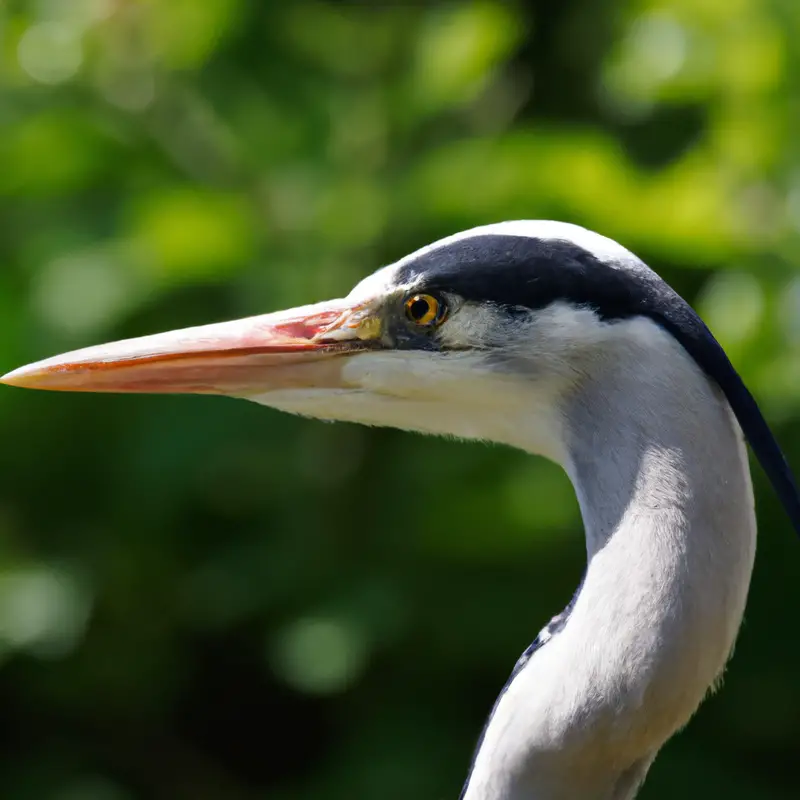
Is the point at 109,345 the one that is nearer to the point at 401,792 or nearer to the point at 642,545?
the point at 642,545

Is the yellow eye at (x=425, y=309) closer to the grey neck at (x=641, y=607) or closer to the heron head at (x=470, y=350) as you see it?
the heron head at (x=470, y=350)

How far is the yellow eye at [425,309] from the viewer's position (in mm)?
1310

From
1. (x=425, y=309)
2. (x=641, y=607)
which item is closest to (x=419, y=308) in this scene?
(x=425, y=309)

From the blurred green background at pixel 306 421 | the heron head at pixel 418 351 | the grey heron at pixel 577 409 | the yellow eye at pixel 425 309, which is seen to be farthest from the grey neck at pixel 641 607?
the blurred green background at pixel 306 421

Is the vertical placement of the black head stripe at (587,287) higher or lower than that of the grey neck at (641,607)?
higher

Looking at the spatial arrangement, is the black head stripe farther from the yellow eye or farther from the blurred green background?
the blurred green background

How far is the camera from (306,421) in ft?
8.31

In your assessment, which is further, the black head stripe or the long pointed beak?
the long pointed beak

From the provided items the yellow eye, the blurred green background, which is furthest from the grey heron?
the blurred green background

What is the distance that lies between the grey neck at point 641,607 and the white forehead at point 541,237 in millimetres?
108

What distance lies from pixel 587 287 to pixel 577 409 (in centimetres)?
13

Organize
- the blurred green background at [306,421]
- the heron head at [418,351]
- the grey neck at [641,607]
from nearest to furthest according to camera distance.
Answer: the grey neck at [641,607]
the heron head at [418,351]
the blurred green background at [306,421]

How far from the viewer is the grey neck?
3.76 feet

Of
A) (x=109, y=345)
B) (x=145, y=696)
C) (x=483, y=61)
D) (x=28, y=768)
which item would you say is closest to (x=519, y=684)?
(x=109, y=345)
